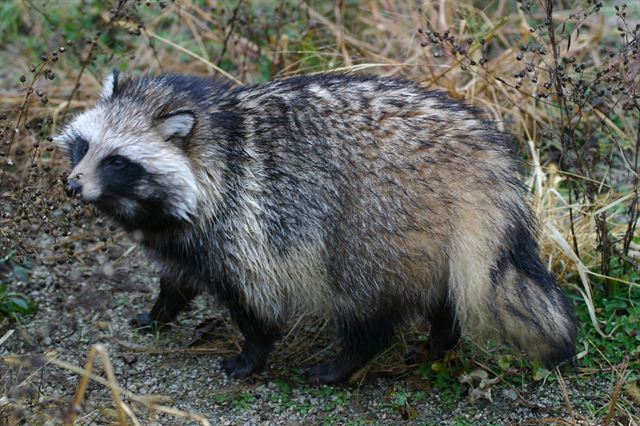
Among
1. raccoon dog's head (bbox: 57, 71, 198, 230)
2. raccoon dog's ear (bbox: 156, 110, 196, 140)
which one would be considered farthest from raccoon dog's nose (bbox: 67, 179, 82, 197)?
raccoon dog's ear (bbox: 156, 110, 196, 140)

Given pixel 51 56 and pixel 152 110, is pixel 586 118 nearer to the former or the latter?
pixel 152 110

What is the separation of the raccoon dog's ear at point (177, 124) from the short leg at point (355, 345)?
1.22 meters

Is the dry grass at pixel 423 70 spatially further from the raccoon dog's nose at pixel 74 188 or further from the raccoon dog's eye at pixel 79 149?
the raccoon dog's nose at pixel 74 188

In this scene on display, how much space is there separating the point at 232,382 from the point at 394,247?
1149 mm

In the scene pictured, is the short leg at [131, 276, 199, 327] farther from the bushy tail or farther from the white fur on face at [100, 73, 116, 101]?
the bushy tail

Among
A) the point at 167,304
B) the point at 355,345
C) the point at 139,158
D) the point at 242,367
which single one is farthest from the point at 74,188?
the point at 355,345

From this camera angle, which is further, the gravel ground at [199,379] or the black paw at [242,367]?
the black paw at [242,367]

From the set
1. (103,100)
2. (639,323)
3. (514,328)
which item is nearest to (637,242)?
(639,323)

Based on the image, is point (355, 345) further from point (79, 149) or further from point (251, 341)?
point (79, 149)

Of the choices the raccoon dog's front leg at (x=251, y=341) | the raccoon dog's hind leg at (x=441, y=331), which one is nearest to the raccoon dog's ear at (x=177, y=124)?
the raccoon dog's front leg at (x=251, y=341)

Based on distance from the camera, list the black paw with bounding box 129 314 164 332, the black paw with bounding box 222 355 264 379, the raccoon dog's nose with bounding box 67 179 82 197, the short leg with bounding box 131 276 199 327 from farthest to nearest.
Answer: the black paw with bounding box 129 314 164 332, the short leg with bounding box 131 276 199 327, the black paw with bounding box 222 355 264 379, the raccoon dog's nose with bounding box 67 179 82 197

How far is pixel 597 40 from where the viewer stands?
6.77 meters

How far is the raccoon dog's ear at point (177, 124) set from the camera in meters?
4.18

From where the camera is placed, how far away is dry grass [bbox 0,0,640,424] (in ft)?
16.0
